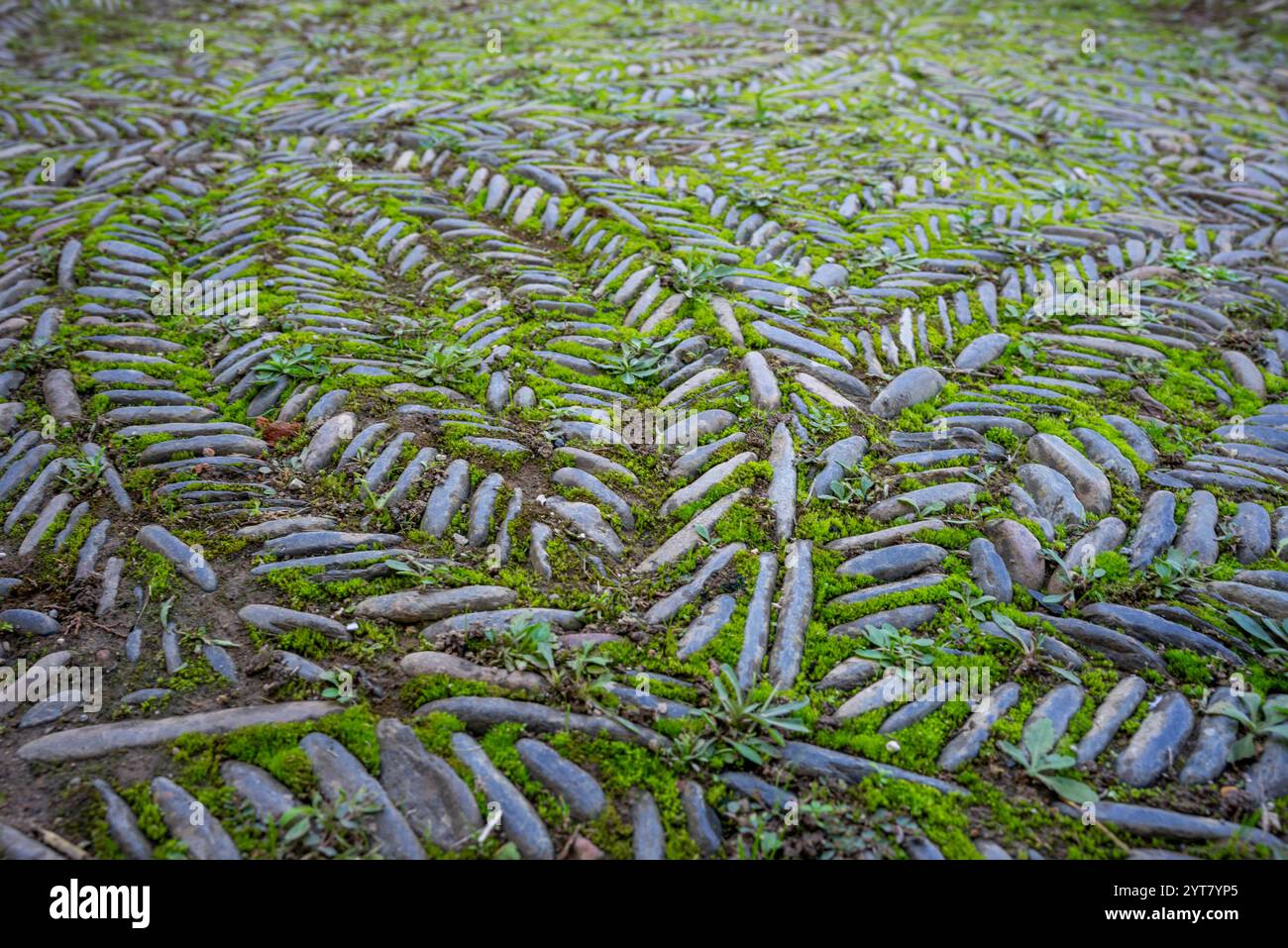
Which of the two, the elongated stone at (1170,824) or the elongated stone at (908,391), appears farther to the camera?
the elongated stone at (908,391)

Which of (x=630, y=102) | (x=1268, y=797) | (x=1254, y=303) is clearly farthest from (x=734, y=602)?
(x=630, y=102)

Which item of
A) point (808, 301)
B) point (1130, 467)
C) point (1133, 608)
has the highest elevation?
point (808, 301)

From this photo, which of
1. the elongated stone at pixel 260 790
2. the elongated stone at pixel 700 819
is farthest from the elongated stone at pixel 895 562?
the elongated stone at pixel 260 790

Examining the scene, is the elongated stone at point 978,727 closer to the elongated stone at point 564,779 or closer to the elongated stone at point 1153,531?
the elongated stone at point 1153,531

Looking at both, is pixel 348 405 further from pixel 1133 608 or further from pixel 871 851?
pixel 1133 608

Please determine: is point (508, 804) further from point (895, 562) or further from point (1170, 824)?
point (1170, 824)

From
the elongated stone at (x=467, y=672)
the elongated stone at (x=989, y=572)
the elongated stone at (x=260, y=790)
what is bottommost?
the elongated stone at (x=260, y=790)

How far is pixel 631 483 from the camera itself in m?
4.62

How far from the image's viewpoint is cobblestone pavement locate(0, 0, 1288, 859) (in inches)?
125

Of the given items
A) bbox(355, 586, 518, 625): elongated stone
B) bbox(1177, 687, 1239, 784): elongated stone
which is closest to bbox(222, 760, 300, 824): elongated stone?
bbox(355, 586, 518, 625): elongated stone

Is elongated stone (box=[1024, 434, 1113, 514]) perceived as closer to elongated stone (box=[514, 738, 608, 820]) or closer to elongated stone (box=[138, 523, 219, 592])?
elongated stone (box=[514, 738, 608, 820])

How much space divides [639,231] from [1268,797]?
17.6 ft

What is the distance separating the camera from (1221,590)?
394 cm

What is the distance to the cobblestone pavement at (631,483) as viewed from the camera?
10.4 feet
